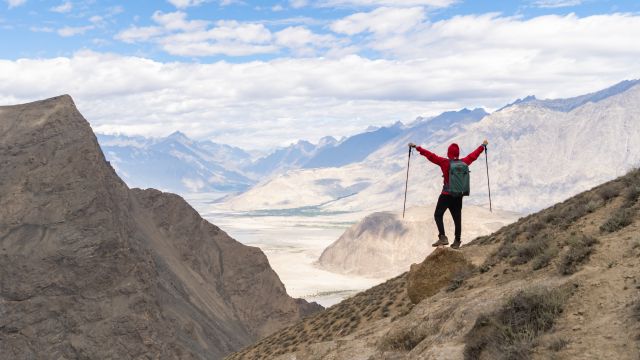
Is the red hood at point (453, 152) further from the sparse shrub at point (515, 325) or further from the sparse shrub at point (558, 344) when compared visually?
the sparse shrub at point (558, 344)

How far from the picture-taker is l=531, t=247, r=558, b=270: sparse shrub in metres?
14.7

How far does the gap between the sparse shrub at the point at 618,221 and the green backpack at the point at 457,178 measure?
3723mm

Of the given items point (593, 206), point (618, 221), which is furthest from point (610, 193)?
point (618, 221)

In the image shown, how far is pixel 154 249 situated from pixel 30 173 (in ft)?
62.4

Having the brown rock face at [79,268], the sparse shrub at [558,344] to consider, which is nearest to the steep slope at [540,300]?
the sparse shrub at [558,344]

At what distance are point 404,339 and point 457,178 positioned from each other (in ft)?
17.0

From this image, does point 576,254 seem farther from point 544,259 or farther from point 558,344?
point 558,344

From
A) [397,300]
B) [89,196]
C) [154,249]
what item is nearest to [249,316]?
[154,249]

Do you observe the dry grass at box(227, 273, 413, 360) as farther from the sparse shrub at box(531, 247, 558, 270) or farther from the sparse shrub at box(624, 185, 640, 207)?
the sparse shrub at box(624, 185, 640, 207)

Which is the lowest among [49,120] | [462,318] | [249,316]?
[249,316]

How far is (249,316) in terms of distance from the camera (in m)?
81.4

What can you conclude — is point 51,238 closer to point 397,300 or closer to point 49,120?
point 49,120

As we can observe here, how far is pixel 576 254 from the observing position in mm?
13359

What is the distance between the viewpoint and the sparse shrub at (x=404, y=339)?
13513 mm
